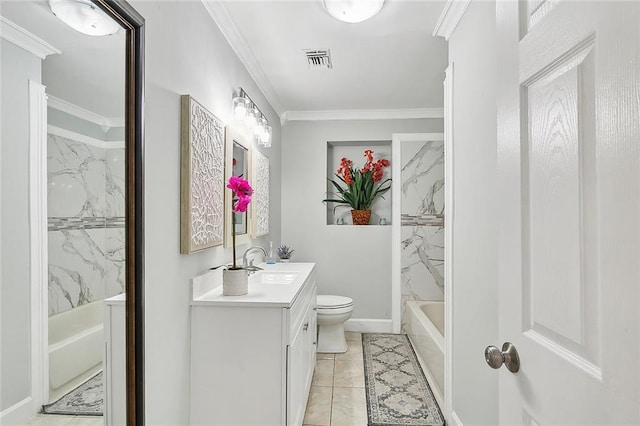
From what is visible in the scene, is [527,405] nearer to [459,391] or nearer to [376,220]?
[459,391]

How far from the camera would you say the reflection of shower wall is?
3.98m

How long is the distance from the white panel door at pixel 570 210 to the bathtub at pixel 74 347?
3.62 ft

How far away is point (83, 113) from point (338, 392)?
7.77ft

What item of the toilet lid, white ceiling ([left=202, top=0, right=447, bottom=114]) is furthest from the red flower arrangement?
the toilet lid

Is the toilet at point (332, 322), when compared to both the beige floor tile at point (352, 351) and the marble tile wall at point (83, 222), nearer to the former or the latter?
the beige floor tile at point (352, 351)

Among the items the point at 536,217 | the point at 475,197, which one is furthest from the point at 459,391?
the point at 536,217

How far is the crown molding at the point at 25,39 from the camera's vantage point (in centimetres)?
80

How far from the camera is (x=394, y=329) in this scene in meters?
4.01

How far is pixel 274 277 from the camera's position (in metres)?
2.69

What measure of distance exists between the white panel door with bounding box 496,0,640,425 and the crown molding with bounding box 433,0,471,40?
1.08 meters

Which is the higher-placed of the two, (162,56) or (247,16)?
(247,16)

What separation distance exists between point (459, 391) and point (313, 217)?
2490 mm

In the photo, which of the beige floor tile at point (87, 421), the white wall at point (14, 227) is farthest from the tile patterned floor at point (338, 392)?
the white wall at point (14, 227)

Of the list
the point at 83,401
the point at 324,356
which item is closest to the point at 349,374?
the point at 324,356
